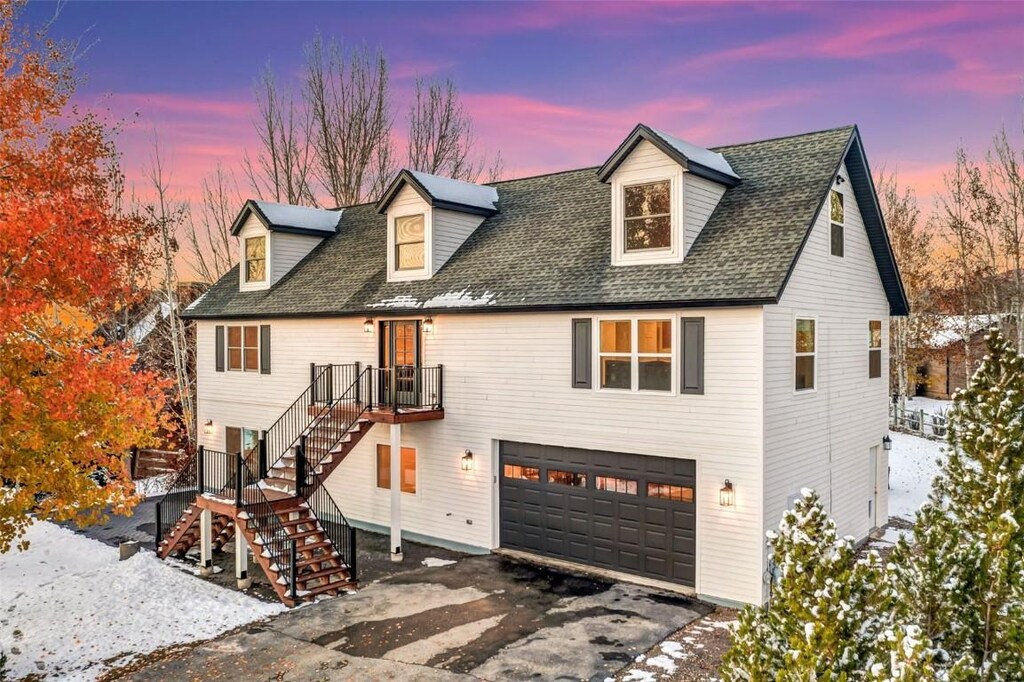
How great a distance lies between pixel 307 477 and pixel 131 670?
186 inches

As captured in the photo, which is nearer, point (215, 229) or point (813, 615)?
point (813, 615)

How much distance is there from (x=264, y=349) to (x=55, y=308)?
325 inches

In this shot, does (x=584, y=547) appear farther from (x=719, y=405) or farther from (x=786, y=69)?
(x=786, y=69)

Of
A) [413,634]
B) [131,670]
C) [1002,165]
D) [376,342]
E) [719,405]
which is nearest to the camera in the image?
[131,670]

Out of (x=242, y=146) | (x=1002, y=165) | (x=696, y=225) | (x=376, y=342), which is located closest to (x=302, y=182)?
(x=242, y=146)

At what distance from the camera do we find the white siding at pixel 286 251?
1981 centimetres

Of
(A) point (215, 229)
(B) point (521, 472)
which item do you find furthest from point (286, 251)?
(A) point (215, 229)

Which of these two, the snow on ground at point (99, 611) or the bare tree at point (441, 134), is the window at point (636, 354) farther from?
the bare tree at point (441, 134)

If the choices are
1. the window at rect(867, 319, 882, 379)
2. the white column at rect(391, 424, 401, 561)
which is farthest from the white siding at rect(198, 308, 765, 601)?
the window at rect(867, 319, 882, 379)

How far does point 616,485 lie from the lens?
509 inches

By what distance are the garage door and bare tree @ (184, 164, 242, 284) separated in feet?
67.4

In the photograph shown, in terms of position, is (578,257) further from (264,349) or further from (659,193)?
(264,349)

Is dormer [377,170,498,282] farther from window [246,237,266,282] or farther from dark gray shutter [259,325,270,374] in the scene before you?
window [246,237,266,282]

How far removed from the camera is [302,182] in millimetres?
32375
